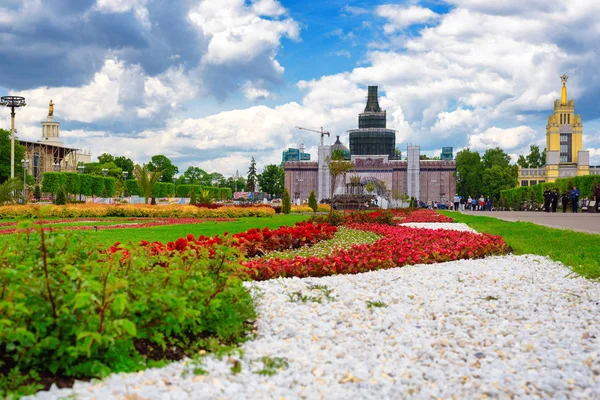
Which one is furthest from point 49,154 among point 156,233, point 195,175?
point 156,233

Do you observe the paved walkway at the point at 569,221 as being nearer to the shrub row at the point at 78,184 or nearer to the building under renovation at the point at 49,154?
the shrub row at the point at 78,184

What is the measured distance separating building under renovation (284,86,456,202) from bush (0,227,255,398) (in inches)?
3552

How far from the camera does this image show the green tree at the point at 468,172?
9219 cm

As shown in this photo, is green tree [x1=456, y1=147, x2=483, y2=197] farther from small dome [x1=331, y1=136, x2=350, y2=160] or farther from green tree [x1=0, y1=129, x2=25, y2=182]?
green tree [x1=0, y1=129, x2=25, y2=182]

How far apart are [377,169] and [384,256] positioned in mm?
96333

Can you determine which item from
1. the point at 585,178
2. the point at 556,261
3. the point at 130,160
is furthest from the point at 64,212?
the point at 130,160

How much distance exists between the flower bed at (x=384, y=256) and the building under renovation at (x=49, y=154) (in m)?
75.7

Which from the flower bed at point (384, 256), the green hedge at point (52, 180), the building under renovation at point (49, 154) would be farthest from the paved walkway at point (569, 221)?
the building under renovation at point (49, 154)

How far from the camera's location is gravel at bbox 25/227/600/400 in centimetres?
284

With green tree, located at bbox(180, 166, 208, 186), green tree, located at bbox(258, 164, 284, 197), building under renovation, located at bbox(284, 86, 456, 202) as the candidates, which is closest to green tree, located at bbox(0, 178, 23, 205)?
building under renovation, located at bbox(284, 86, 456, 202)

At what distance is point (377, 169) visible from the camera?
10212cm

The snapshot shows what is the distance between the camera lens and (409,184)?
100938 millimetres

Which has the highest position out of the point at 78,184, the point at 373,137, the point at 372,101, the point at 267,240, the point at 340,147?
the point at 372,101

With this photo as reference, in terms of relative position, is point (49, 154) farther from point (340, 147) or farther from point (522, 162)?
point (522, 162)
